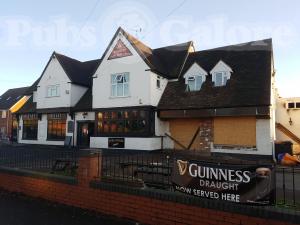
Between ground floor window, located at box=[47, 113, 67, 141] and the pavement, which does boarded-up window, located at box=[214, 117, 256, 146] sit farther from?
ground floor window, located at box=[47, 113, 67, 141]

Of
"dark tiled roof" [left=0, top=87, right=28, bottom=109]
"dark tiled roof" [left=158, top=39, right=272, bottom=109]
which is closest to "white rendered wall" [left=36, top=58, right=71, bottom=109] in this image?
"dark tiled roof" [left=158, top=39, right=272, bottom=109]

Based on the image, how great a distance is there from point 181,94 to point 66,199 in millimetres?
13126

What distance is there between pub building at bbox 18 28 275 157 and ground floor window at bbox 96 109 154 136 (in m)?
0.07

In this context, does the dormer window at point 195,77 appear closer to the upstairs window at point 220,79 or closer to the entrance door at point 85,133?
the upstairs window at point 220,79

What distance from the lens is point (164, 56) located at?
2388 centimetres

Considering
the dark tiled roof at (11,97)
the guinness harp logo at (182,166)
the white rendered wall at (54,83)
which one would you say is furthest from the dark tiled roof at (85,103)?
the dark tiled roof at (11,97)

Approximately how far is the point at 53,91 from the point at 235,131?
16378 mm

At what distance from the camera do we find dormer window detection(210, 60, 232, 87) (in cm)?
1843

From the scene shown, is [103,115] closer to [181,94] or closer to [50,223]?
[181,94]

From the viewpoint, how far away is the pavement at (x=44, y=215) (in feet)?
21.8

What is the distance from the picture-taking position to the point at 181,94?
19625 millimetres

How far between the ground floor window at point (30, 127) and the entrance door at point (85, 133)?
20.1 ft

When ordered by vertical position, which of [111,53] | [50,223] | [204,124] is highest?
[111,53]

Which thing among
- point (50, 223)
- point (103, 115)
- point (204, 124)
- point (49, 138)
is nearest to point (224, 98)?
point (204, 124)
